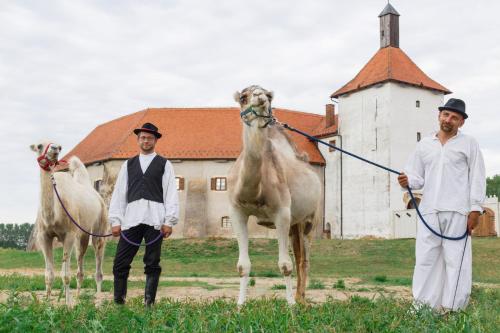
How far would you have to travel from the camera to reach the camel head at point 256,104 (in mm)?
6836

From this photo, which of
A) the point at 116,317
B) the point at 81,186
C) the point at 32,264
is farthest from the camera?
the point at 32,264

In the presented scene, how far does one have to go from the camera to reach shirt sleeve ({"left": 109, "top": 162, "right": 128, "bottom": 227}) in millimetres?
8030

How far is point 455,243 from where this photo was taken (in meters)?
6.89

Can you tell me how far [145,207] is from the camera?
7.90m

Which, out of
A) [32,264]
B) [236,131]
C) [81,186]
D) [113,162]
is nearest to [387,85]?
[236,131]

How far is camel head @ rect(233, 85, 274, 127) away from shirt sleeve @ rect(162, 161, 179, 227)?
1.46m

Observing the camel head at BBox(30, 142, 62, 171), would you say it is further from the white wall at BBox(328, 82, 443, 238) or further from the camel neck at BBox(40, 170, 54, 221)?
the white wall at BBox(328, 82, 443, 238)

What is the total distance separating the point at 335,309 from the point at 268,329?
1.65 meters

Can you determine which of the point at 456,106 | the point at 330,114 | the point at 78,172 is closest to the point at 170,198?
the point at 456,106

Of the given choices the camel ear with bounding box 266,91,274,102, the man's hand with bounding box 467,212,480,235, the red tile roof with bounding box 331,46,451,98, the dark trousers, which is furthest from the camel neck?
the red tile roof with bounding box 331,46,451,98

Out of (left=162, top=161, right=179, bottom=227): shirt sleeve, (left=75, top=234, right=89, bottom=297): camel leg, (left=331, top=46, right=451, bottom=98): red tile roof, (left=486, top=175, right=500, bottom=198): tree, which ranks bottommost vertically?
(left=75, top=234, right=89, bottom=297): camel leg

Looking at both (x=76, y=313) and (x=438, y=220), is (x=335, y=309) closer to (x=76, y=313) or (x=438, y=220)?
(x=438, y=220)

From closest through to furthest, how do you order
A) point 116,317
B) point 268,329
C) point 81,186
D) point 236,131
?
1. point 268,329
2. point 116,317
3. point 81,186
4. point 236,131

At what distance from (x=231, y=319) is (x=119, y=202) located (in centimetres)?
304
